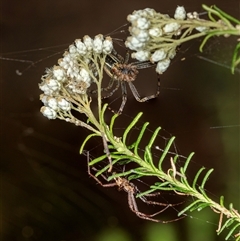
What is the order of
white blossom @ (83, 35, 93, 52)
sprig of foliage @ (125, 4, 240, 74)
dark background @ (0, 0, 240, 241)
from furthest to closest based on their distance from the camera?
dark background @ (0, 0, 240, 241)
white blossom @ (83, 35, 93, 52)
sprig of foliage @ (125, 4, 240, 74)

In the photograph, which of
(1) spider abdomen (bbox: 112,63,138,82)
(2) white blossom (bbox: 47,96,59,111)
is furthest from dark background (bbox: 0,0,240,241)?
(2) white blossom (bbox: 47,96,59,111)

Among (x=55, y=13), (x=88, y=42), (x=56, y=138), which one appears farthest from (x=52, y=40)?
(x=88, y=42)

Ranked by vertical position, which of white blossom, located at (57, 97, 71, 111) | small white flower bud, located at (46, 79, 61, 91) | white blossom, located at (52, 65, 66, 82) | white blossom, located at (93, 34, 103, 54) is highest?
white blossom, located at (93, 34, 103, 54)

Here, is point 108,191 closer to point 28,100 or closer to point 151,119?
point 151,119

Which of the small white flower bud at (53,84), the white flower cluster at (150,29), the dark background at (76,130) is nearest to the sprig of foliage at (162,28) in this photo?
the white flower cluster at (150,29)

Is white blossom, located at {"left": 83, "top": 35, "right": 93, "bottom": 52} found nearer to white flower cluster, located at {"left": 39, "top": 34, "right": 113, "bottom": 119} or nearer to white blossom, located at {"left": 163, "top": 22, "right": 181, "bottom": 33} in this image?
white flower cluster, located at {"left": 39, "top": 34, "right": 113, "bottom": 119}

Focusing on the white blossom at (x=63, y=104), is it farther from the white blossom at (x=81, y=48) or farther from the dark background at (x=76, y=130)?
the dark background at (x=76, y=130)
